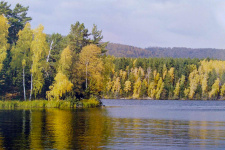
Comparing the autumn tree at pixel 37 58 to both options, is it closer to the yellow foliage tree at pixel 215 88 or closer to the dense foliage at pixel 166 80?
the dense foliage at pixel 166 80

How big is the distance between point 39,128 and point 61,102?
116 ft

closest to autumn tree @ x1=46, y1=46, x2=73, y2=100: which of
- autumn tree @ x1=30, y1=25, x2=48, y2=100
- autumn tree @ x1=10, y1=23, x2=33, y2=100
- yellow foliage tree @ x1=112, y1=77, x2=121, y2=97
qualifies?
autumn tree @ x1=30, y1=25, x2=48, y2=100

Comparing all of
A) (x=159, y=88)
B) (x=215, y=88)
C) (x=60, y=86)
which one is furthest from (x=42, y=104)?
(x=159, y=88)

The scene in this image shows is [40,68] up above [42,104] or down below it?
above

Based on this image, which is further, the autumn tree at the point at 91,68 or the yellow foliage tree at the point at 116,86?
the yellow foliage tree at the point at 116,86

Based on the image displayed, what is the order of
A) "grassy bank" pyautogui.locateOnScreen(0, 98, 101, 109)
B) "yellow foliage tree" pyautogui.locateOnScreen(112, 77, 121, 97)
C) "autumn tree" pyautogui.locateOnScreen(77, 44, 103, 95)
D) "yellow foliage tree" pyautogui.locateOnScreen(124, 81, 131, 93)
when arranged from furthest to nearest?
"yellow foliage tree" pyautogui.locateOnScreen(112, 77, 121, 97), "yellow foliage tree" pyautogui.locateOnScreen(124, 81, 131, 93), "autumn tree" pyautogui.locateOnScreen(77, 44, 103, 95), "grassy bank" pyautogui.locateOnScreen(0, 98, 101, 109)

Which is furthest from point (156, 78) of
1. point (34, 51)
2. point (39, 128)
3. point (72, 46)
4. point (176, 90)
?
point (39, 128)

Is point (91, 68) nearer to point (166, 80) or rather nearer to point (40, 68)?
point (40, 68)

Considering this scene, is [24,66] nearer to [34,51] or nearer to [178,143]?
[34,51]

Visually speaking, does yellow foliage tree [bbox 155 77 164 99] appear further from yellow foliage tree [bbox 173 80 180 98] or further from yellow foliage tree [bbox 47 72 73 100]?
yellow foliage tree [bbox 47 72 73 100]

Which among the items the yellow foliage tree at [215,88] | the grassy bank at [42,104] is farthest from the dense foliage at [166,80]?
the grassy bank at [42,104]

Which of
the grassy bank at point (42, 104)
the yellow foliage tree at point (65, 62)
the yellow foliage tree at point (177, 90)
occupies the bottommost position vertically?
the grassy bank at point (42, 104)

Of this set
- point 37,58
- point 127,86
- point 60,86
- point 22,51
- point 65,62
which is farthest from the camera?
point 127,86

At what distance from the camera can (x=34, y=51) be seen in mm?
69500
